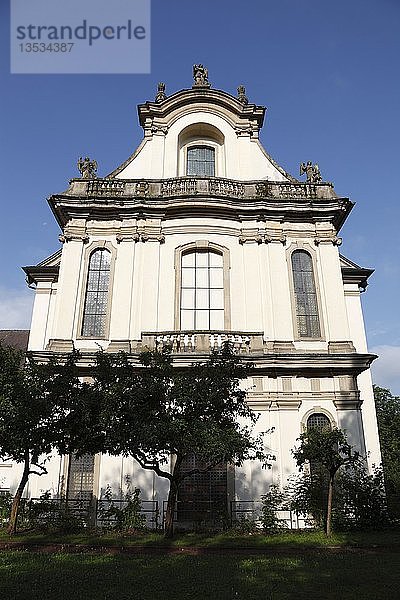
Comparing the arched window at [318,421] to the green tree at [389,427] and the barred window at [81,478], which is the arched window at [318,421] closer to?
the barred window at [81,478]

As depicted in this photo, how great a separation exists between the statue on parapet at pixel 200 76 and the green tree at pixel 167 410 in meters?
17.0

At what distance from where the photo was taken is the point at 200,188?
2123 centimetres

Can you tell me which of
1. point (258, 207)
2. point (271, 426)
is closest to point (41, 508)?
point (271, 426)

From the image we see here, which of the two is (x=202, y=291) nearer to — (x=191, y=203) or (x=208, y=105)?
(x=191, y=203)

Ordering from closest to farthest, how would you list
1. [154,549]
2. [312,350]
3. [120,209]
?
[154,549], [312,350], [120,209]

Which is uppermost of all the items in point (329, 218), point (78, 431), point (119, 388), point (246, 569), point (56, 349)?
point (329, 218)

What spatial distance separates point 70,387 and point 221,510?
647 cm

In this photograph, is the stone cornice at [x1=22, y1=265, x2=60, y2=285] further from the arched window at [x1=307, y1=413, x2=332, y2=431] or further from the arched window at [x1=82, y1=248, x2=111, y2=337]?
the arched window at [x1=307, y1=413, x2=332, y2=431]

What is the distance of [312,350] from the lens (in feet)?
61.6

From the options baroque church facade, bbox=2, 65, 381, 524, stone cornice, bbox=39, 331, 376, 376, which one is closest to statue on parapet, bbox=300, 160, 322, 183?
baroque church facade, bbox=2, 65, 381, 524

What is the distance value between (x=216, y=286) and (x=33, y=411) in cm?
919

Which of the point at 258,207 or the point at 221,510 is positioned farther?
the point at 258,207

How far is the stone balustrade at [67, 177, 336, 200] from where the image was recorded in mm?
21281

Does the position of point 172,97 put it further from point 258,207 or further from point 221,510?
point 221,510
